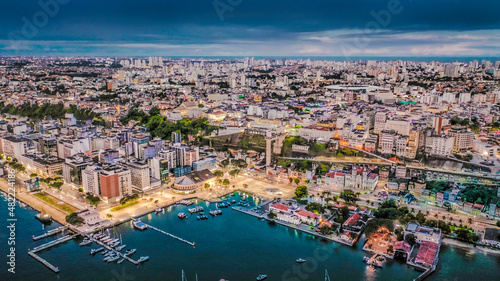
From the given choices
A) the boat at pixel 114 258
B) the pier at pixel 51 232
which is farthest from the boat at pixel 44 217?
the boat at pixel 114 258

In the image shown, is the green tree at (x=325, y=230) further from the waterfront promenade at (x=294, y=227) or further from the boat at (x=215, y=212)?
the boat at (x=215, y=212)

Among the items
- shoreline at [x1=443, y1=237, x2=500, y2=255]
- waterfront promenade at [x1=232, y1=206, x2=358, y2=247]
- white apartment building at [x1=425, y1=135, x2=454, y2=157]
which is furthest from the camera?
white apartment building at [x1=425, y1=135, x2=454, y2=157]

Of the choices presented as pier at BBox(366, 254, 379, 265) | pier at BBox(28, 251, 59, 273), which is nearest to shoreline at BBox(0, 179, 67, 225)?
pier at BBox(28, 251, 59, 273)

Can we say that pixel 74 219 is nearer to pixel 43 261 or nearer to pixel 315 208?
pixel 43 261

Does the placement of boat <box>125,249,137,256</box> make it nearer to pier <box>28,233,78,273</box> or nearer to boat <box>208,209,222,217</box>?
pier <box>28,233,78,273</box>

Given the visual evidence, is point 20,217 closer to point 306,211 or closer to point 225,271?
point 225,271

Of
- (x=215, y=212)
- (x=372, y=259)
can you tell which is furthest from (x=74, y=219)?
(x=372, y=259)

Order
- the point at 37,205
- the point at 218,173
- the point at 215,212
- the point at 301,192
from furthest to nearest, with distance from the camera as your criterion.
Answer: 1. the point at 218,173
2. the point at 301,192
3. the point at 37,205
4. the point at 215,212

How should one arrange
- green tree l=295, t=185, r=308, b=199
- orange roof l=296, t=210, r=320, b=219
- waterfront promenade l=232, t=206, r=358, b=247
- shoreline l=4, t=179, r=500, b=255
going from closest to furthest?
shoreline l=4, t=179, r=500, b=255, waterfront promenade l=232, t=206, r=358, b=247, orange roof l=296, t=210, r=320, b=219, green tree l=295, t=185, r=308, b=199

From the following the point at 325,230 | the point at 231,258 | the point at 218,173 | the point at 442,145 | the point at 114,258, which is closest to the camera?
the point at 114,258

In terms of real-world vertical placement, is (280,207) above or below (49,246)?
above

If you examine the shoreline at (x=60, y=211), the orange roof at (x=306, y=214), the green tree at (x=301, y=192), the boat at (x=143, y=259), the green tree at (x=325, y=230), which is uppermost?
the green tree at (x=301, y=192)
